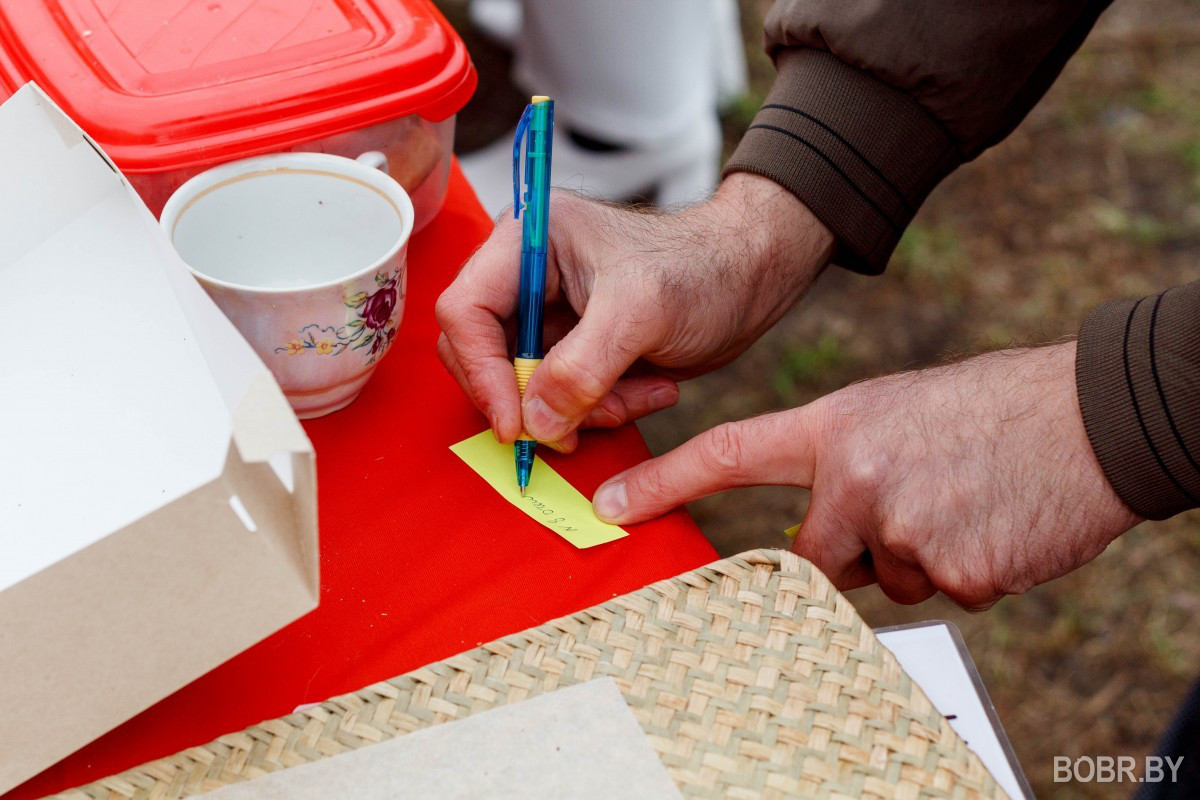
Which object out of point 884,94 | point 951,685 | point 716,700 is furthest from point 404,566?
point 884,94

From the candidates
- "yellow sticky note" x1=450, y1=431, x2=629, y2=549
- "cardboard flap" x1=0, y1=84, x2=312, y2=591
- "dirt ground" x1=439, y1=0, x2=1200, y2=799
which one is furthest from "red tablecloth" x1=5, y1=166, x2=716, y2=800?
"dirt ground" x1=439, y1=0, x2=1200, y2=799

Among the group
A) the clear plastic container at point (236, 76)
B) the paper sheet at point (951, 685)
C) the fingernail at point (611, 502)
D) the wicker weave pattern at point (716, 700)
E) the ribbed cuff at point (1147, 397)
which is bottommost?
the paper sheet at point (951, 685)

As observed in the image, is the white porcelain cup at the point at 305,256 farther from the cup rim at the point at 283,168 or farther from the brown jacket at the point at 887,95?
the brown jacket at the point at 887,95

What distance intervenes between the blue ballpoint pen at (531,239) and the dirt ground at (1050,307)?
0.89 m

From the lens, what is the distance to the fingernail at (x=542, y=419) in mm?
700

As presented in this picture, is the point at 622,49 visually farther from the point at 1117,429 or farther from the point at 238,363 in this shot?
the point at 238,363

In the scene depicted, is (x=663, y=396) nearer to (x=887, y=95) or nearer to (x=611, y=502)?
(x=611, y=502)

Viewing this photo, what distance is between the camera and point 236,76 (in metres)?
0.75

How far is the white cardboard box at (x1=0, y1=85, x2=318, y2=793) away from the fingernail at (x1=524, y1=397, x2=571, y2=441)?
A: 0.67 feet

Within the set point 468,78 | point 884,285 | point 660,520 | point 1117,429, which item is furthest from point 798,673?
point 884,285

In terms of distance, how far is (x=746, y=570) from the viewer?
59 centimetres

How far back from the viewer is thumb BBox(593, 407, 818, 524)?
694 mm

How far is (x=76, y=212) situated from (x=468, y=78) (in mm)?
314

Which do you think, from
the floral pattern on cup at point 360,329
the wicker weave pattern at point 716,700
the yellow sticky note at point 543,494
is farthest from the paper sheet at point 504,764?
the floral pattern on cup at point 360,329
